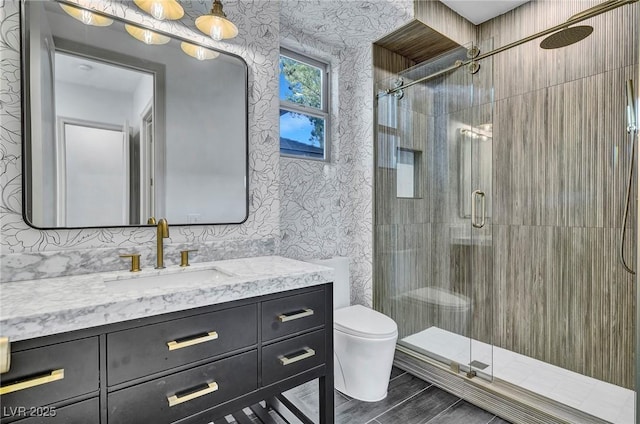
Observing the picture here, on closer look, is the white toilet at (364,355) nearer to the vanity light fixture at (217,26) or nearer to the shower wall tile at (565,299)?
the shower wall tile at (565,299)

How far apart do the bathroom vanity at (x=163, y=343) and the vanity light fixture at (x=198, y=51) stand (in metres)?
1.14

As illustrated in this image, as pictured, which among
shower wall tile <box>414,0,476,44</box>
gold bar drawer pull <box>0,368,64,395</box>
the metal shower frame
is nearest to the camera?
gold bar drawer pull <box>0,368,64,395</box>

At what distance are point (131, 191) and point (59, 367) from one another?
2.77ft

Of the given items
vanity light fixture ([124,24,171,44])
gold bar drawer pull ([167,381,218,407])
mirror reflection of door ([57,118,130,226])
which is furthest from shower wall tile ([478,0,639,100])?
gold bar drawer pull ([167,381,218,407])

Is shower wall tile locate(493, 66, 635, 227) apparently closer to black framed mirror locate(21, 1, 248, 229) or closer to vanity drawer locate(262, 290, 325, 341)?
vanity drawer locate(262, 290, 325, 341)

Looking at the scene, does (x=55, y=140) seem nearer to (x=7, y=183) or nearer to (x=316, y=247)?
(x=7, y=183)

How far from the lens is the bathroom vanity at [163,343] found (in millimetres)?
902

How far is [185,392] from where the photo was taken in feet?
3.71

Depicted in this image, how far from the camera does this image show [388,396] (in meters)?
2.04

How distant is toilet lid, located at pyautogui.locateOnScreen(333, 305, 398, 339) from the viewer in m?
1.92

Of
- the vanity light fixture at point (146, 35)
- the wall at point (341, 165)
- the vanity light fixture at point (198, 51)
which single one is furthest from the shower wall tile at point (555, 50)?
the vanity light fixture at point (146, 35)

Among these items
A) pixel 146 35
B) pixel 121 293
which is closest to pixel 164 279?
pixel 121 293

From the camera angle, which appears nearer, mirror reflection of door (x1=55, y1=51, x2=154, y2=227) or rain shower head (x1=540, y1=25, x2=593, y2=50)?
mirror reflection of door (x1=55, y1=51, x2=154, y2=227)

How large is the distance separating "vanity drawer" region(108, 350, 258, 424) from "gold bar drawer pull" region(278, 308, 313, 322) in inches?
6.6
